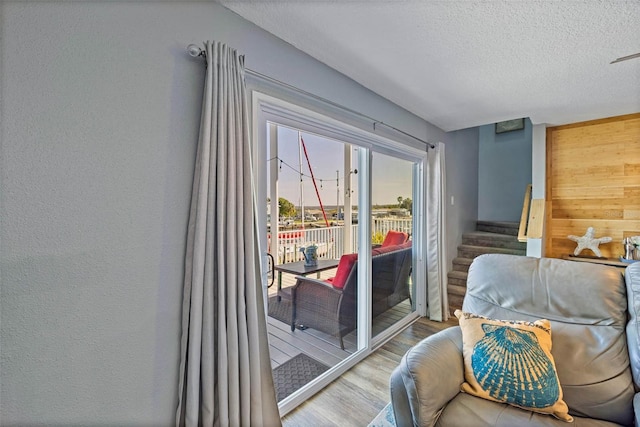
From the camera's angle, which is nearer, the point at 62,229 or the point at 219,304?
the point at 62,229

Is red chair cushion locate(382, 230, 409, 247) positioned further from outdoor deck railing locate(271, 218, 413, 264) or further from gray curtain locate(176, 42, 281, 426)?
gray curtain locate(176, 42, 281, 426)

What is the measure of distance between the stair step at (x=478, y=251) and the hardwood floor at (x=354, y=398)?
1.87 m

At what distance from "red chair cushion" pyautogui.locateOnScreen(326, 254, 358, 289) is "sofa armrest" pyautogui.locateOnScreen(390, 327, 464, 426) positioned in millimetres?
1107

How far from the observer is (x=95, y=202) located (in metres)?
1.00

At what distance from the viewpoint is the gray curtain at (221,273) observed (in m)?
1.17

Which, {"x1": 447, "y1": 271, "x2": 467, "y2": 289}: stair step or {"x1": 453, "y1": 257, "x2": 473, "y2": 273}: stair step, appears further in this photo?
{"x1": 453, "y1": 257, "x2": 473, "y2": 273}: stair step

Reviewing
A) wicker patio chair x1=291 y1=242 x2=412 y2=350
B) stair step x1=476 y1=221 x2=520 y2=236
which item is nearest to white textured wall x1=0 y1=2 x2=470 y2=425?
wicker patio chair x1=291 y1=242 x2=412 y2=350

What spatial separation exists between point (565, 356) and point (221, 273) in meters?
1.67

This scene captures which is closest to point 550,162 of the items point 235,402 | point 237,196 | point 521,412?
point 521,412

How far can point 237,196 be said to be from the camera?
1267 millimetres

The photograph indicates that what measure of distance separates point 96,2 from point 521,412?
2.31 metres

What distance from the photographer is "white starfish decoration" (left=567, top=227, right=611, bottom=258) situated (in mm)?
2879

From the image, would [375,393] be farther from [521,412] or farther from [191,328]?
[191,328]

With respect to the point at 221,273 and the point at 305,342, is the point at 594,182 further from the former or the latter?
the point at 221,273
